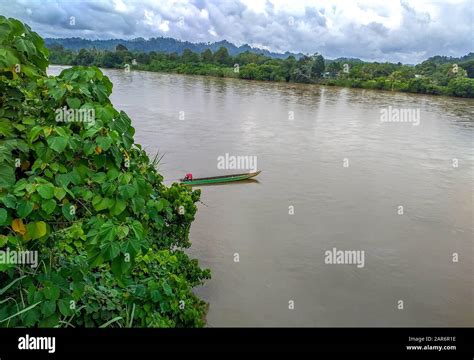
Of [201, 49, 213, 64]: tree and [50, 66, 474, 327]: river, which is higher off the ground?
[201, 49, 213, 64]: tree

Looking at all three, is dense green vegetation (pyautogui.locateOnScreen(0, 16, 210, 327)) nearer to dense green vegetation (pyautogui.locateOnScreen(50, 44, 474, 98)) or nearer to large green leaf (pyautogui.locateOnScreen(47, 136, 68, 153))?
large green leaf (pyautogui.locateOnScreen(47, 136, 68, 153))

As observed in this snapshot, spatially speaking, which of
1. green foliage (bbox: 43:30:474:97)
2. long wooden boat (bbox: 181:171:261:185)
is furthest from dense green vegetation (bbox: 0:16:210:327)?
green foliage (bbox: 43:30:474:97)

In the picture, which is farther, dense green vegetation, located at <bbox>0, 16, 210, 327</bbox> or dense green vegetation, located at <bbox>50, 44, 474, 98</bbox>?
dense green vegetation, located at <bbox>50, 44, 474, 98</bbox>

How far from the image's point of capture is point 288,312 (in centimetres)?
616

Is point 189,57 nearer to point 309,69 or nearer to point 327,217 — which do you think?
point 309,69

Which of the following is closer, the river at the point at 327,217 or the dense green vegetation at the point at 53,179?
the dense green vegetation at the point at 53,179

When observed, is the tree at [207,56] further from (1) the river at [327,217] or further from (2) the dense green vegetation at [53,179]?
(2) the dense green vegetation at [53,179]

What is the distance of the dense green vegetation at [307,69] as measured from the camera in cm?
4000

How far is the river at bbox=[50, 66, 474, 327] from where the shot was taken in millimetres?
6543

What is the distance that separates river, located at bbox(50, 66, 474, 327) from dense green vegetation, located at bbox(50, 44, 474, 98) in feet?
61.5

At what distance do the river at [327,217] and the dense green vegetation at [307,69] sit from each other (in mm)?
18739

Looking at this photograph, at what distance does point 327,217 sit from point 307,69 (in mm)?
36915

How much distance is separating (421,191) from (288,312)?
25.5 ft

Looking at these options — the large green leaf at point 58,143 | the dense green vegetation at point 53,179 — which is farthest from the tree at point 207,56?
the large green leaf at point 58,143
